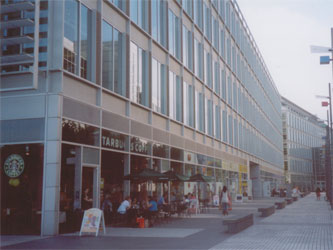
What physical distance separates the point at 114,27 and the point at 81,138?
6.41m

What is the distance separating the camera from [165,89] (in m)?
28.2

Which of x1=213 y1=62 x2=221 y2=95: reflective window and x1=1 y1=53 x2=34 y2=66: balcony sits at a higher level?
x1=213 y1=62 x2=221 y2=95: reflective window

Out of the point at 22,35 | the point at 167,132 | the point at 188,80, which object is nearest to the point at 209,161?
the point at 188,80

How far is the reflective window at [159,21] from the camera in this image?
2691 centimetres

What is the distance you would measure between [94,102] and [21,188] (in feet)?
16.2

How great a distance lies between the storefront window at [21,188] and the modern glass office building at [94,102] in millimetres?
36

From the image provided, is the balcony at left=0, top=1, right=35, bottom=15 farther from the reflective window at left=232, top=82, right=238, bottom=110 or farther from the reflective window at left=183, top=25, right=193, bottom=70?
the reflective window at left=232, top=82, right=238, bottom=110

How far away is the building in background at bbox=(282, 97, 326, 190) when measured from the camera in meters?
112

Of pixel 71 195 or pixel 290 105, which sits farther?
pixel 290 105

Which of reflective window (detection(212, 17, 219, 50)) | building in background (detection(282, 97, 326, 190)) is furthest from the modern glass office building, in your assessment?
building in background (detection(282, 97, 326, 190))

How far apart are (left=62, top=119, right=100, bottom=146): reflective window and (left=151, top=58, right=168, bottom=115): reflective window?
7.63m

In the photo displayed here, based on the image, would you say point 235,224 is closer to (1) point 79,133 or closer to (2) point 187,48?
(1) point 79,133

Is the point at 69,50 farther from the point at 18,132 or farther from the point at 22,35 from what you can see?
the point at 18,132

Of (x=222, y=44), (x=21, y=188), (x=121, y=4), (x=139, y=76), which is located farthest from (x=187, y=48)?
(x=21, y=188)
